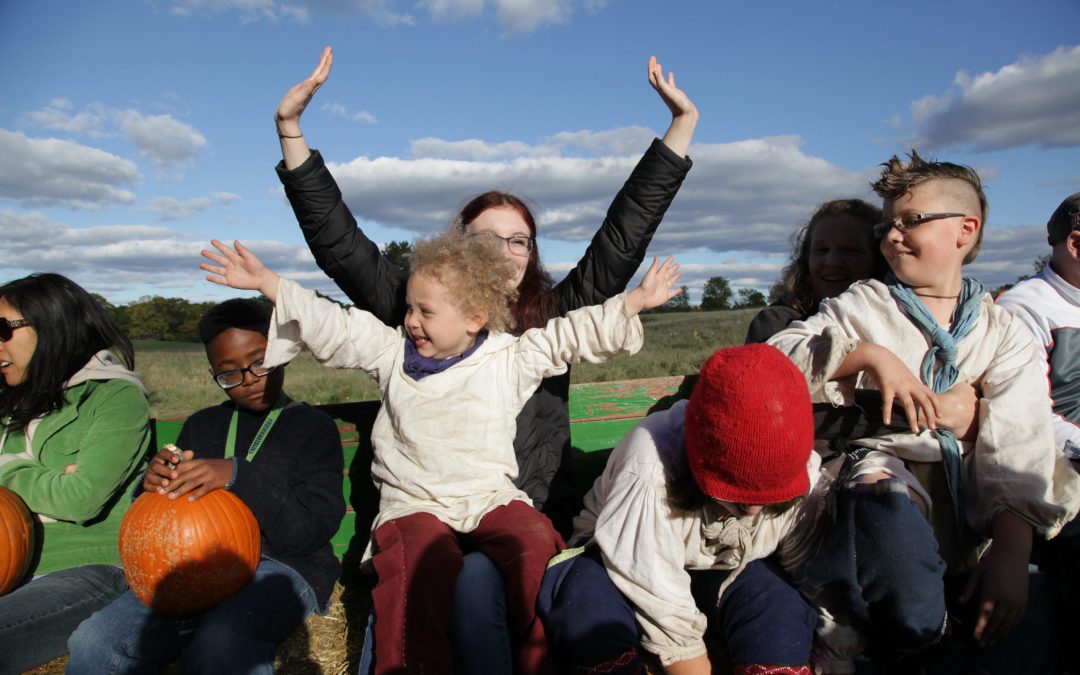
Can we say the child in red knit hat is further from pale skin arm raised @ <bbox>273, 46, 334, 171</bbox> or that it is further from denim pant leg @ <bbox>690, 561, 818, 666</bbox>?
pale skin arm raised @ <bbox>273, 46, 334, 171</bbox>

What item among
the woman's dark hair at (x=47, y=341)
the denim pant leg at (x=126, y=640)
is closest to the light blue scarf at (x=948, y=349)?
the denim pant leg at (x=126, y=640)

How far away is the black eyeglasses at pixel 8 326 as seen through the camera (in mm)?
3305

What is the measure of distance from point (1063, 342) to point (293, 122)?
3.75 meters

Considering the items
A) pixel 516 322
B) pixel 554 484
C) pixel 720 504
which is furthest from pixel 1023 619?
pixel 516 322

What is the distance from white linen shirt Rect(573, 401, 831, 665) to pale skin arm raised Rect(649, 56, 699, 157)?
4.47 ft

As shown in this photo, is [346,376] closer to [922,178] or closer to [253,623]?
[253,623]

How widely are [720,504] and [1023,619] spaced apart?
1.22 metres

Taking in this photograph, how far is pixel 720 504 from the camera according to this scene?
8.57ft

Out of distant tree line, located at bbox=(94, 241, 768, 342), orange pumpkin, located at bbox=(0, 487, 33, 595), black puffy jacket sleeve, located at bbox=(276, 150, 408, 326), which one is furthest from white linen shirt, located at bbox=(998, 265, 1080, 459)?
distant tree line, located at bbox=(94, 241, 768, 342)

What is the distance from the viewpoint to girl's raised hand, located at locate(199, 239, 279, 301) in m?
2.92

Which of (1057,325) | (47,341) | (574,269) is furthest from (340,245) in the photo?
(1057,325)

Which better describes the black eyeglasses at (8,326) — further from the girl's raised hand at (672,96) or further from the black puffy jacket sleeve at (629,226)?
the girl's raised hand at (672,96)

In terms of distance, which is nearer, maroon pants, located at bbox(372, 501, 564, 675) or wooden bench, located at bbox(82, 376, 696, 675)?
maroon pants, located at bbox(372, 501, 564, 675)

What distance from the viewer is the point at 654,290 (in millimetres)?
3086
